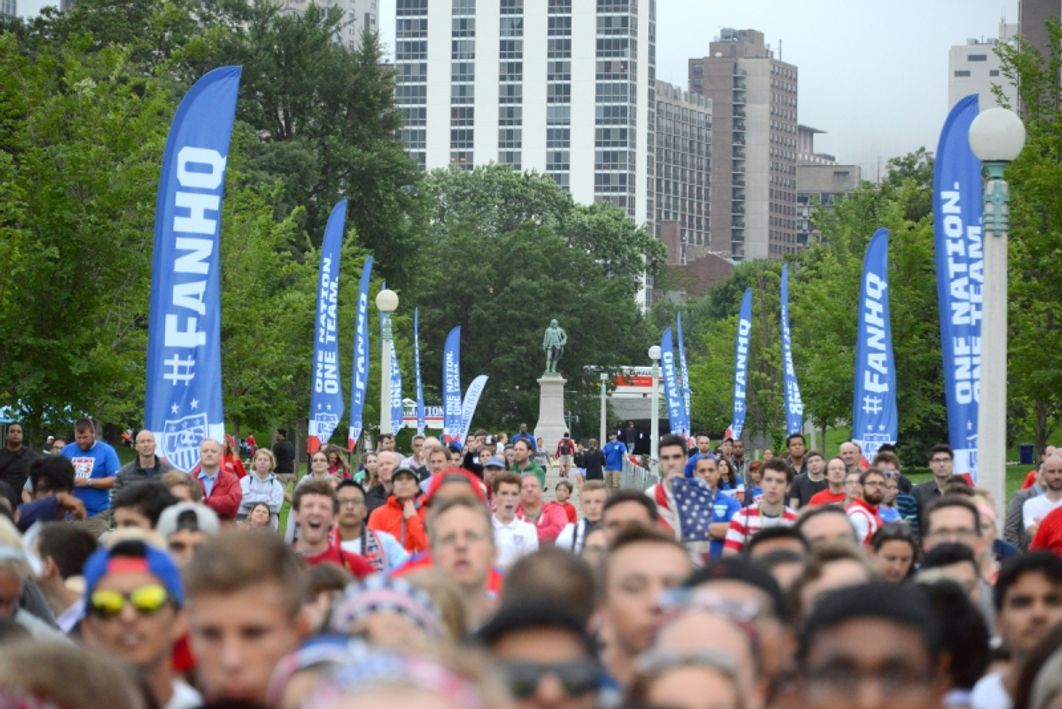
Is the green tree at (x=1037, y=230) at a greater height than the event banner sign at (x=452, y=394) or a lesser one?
greater

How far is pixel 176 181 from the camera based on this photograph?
15906mm

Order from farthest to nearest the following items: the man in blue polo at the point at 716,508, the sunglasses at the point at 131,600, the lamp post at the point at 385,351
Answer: the lamp post at the point at 385,351 < the man in blue polo at the point at 716,508 < the sunglasses at the point at 131,600

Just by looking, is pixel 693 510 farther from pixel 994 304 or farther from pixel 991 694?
pixel 991 694

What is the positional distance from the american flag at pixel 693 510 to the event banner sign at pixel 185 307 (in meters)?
4.05

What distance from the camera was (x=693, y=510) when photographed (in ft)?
44.7

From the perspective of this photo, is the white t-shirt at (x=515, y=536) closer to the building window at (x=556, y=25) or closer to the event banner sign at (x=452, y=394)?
the event banner sign at (x=452, y=394)

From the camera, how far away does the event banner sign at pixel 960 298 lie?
1664 centimetres

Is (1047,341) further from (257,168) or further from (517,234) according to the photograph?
(517,234)

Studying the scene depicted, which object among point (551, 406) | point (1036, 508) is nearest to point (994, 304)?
point (1036, 508)

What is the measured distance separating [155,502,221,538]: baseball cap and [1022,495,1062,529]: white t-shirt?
849 cm

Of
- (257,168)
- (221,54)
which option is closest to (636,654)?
(257,168)

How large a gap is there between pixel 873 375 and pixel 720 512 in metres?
7.53

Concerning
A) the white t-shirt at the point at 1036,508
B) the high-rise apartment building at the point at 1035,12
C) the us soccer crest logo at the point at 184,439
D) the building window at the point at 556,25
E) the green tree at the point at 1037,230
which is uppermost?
the building window at the point at 556,25

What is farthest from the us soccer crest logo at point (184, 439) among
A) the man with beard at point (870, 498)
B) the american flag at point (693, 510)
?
the man with beard at point (870, 498)
